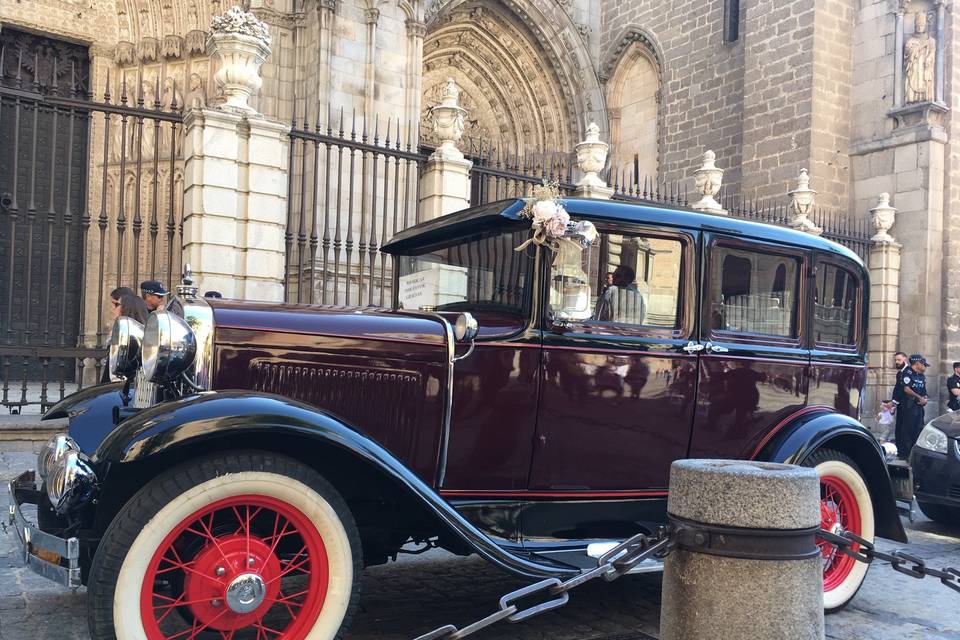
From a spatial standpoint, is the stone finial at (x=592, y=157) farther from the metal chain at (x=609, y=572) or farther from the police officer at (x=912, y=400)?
the metal chain at (x=609, y=572)

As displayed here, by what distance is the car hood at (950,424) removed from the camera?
261 inches

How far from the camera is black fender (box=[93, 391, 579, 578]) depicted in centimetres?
260

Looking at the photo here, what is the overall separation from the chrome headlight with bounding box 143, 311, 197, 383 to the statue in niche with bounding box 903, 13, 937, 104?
52.4ft

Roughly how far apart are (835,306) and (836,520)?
124 centimetres

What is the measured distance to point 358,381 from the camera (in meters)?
3.37

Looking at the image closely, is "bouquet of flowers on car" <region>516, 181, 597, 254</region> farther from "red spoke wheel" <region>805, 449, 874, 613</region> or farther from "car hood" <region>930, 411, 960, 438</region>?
"car hood" <region>930, 411, 960, 438</region>

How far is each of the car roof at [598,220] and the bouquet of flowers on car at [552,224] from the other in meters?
0.08

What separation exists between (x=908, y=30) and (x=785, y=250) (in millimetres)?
13849

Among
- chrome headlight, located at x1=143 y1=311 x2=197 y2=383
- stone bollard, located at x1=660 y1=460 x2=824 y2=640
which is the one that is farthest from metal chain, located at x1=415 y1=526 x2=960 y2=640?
chrome headlight, located at x1=143 y1=311 x2=197 y2=383

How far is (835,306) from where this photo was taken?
14.9ft

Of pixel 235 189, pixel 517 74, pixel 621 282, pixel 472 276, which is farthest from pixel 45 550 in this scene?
pixel 517 74

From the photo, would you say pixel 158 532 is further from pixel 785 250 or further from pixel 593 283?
pixel 785 250

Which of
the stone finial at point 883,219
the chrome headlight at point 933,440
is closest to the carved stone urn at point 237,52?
the chrome headlight at point 933,440

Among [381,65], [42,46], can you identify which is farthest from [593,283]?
[42,46]
